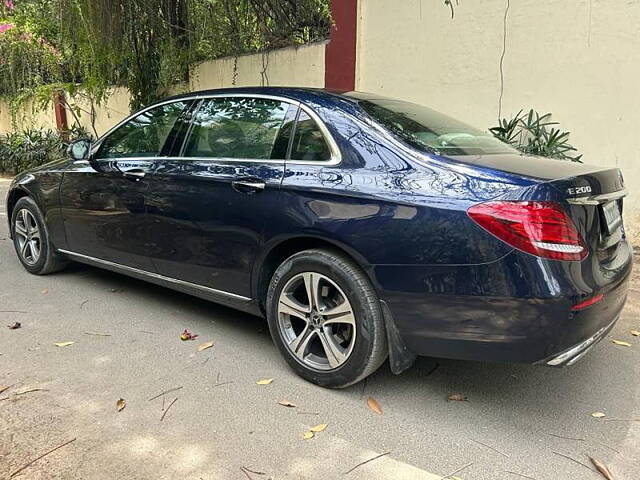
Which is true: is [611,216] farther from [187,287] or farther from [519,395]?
[187,287]

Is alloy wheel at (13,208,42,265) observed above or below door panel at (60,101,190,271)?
below

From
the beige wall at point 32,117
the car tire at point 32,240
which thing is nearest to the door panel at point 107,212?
the car tire at point 32,240

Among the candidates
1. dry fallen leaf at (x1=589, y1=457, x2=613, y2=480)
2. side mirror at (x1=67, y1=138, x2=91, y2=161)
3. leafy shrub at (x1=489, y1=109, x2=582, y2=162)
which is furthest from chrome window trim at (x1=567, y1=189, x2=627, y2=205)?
side mirror at (x1=67, y1=138, x2=91, y2=161)

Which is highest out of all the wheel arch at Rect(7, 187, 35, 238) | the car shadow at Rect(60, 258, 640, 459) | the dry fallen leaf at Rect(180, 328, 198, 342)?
the wheel arch at Rect(7, 187, 35, 238)

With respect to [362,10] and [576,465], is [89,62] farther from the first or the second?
[576,465]

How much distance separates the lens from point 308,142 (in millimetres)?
3074

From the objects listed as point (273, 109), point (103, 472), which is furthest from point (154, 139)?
point (103, 472)

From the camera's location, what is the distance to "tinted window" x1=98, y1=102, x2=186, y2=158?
3.89m

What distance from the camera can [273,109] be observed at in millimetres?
3330

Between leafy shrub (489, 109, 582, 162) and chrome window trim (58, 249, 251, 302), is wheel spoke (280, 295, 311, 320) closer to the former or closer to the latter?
chrome window trim (58, 249, 251, 302)

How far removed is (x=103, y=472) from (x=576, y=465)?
80.7 inches

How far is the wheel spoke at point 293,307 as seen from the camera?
2.99 m

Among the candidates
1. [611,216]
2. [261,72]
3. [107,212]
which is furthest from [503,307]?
[261,72]

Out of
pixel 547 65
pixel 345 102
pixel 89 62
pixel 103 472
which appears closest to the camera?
pixel 103 472
